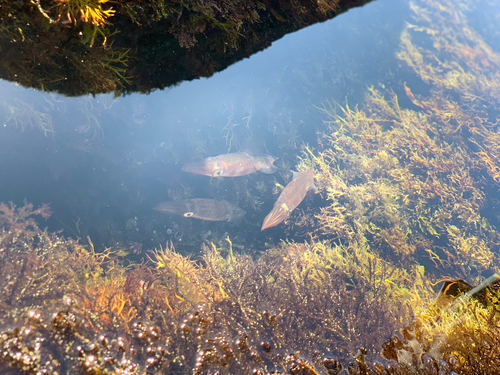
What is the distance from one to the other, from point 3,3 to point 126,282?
2691 millimetres

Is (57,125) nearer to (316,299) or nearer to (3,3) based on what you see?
(3,3)

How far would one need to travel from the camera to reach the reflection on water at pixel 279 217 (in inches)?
83.0

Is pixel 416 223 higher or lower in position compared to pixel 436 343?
lower

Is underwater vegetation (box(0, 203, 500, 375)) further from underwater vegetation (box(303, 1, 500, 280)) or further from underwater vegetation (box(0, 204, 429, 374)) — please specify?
underwater vegetation (box(303, 1, 500, 280))

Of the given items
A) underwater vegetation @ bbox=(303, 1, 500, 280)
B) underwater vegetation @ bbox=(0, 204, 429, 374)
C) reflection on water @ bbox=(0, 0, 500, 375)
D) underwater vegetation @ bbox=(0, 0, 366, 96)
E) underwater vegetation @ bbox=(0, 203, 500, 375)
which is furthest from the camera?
underwater vegetation @ bbox=(303, 1, 500, 280)

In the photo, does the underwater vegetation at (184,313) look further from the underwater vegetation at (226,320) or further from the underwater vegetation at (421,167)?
the underwater vegetation at (421,167)

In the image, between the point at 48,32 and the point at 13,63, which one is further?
the point at 13,63

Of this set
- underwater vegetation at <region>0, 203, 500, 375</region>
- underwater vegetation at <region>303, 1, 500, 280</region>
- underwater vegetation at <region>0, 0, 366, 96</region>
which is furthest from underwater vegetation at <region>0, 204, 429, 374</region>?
underwater vegetation at <region>0, 0, 366, 96</region>

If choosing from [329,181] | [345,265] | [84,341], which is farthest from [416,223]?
[84,341]

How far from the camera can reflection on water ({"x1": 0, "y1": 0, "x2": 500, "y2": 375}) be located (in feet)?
6.92

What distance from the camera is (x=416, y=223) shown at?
16.8ft

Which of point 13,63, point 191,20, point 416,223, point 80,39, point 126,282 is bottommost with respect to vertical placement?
point 416,223

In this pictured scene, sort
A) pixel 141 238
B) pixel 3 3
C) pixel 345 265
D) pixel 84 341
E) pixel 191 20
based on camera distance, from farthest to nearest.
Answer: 1. pixel 141 238
2. pixel 345 265
3. pixel 84 341
4. pixel 191 20
5. pixel 3 3

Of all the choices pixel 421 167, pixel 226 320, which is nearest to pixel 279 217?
pixel 226 320
